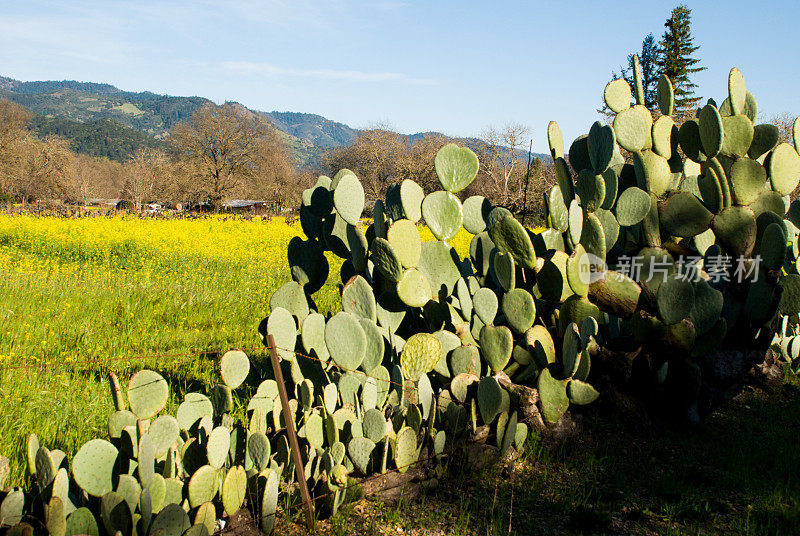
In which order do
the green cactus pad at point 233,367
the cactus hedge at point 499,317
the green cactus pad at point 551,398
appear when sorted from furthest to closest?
the green cactus pad at point 551,398
the green cactus pad at point 233,367
the cactus hedge at point 499,317

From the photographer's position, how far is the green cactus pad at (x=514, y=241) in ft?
8.50

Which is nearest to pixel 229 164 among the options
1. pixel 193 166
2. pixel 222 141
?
pixel 222 141

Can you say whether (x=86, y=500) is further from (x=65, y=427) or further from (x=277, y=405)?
(x=65, y=427)

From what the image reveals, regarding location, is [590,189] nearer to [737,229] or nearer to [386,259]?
[737,229]

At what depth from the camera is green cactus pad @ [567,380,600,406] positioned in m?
2.42

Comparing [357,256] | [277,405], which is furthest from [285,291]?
[277,405]

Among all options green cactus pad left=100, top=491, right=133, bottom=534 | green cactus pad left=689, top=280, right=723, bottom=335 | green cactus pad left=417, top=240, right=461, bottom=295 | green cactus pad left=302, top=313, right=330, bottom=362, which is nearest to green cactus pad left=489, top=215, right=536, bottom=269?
green cactus pad left=417, top=240, right=461, bottom=295

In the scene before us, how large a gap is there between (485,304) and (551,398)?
1.76 feet

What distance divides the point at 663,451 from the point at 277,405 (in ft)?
5.70

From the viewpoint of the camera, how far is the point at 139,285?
5.94m

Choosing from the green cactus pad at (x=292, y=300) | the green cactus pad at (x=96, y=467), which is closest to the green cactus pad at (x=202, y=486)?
the green cactus pad at (x=96, y=467)

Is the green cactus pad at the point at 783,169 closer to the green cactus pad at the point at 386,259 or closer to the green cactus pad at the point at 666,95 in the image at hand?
the green cactus pad at the point at 666,95

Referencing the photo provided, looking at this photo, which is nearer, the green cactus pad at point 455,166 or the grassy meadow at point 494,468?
the grassy meadow at point 494,468

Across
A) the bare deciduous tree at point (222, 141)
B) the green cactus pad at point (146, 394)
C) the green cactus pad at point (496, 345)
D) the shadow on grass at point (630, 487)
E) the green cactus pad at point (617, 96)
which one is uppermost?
the bare deciduous tree at point (222, 141)
